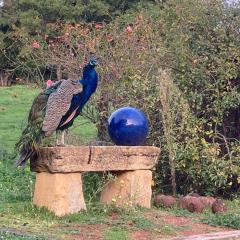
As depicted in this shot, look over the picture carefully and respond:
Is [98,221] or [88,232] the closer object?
[88,232]

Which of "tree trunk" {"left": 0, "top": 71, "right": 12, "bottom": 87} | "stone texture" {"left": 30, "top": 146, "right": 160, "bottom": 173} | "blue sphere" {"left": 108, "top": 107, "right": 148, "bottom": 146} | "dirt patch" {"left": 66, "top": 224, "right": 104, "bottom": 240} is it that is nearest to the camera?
"dirt patch" {"left": 66, "top": 224, "right": 104, "bottom": 240}

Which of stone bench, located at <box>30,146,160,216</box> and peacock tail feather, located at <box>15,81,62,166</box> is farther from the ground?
peacock tail feather, located at <box>15,81,62,166</box>

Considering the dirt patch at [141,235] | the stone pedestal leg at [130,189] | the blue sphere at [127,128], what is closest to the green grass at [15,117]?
the blue sphere at [127,128]

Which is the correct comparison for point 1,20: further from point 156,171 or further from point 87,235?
point 87,235

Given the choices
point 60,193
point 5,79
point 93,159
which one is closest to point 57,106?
point 93,159

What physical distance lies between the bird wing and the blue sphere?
1.03m

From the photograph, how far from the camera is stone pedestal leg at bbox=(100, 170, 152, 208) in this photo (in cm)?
918

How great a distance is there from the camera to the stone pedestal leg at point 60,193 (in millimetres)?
8359

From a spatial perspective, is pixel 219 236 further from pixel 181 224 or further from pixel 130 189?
pixel 130 189

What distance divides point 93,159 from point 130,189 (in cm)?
82

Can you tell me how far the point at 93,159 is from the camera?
8.69m

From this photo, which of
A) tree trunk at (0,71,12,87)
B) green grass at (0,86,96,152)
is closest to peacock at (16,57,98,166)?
green grass at (0,86,96,152)

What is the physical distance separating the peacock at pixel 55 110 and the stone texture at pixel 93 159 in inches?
6.8

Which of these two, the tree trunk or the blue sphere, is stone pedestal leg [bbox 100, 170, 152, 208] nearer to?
the blue sphere
